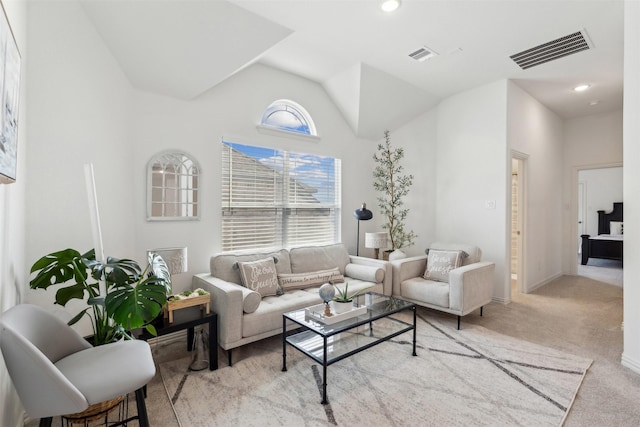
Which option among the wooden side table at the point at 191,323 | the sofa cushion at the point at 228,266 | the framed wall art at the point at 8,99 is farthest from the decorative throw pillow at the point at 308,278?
the framed wall art at the point at 8,99

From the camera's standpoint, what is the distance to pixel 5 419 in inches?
58.7

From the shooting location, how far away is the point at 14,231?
5.67ft

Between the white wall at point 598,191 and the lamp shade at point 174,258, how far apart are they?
9.35 metres

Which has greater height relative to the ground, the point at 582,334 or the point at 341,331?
the point at 341,331

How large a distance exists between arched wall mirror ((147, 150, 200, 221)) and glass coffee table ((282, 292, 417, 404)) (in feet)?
5.00

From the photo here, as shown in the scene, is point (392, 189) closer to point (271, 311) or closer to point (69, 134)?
point (271, 311)

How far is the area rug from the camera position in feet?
6.07

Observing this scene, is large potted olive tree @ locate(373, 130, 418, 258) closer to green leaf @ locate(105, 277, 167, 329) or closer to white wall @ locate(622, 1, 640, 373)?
white wall @ locate(622, 1, 640, 373)

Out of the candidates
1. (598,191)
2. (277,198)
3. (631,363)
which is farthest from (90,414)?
(598,191)

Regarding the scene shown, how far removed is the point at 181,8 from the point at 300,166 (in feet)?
7.03

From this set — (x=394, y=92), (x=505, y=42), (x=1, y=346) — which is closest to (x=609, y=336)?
A: (x=505, y=42)

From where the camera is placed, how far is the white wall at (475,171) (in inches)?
161

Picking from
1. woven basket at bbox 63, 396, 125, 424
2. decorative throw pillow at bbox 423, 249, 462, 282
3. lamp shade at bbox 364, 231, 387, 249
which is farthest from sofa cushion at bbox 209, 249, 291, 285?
decorative throw pillow at bbox 423, 249, 462, 282

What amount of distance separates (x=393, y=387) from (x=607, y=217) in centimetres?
889
